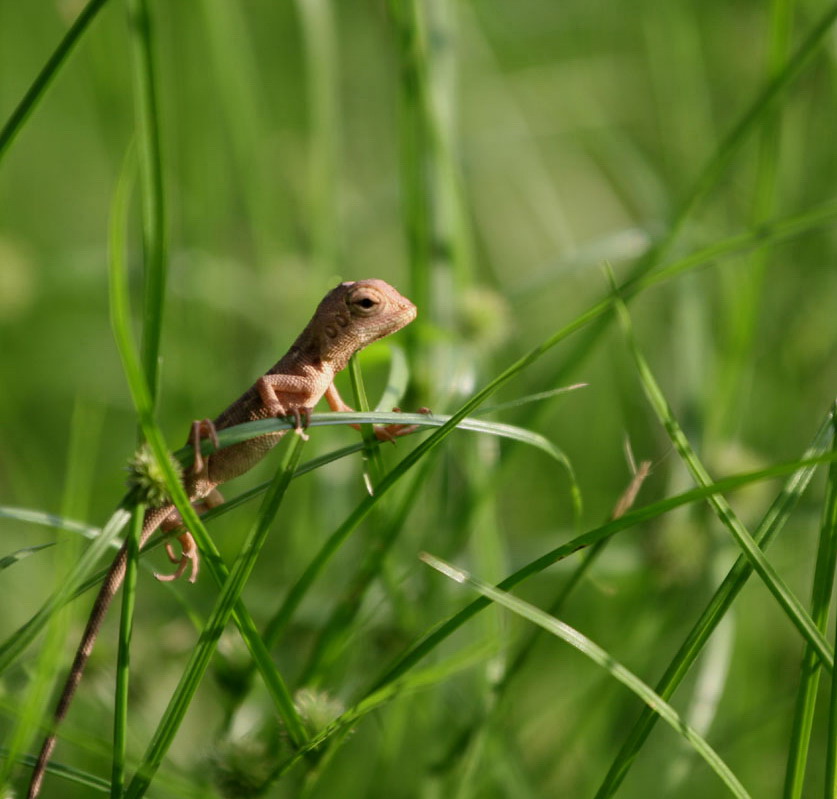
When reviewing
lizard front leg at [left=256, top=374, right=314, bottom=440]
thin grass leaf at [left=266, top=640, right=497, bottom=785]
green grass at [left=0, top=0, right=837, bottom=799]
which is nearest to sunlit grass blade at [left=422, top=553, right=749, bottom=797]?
green grass at [left=0, top=0, right=837, bottom=799]

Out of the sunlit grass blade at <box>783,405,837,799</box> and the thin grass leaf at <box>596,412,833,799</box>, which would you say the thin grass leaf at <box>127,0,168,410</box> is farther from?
the sunlit grass blade at <box>783,405,837,799</box>

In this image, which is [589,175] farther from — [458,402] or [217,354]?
[458,402]

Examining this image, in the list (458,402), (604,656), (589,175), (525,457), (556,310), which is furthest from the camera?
(589,175)

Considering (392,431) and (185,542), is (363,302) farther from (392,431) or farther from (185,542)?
(185,542)

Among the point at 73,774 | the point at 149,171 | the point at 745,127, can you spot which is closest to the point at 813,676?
the point at 73,774

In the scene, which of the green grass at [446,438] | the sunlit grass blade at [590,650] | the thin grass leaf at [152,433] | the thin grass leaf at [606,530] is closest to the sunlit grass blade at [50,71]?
the green grass at [446,438]

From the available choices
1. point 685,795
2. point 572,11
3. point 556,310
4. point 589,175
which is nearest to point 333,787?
point 685,795
